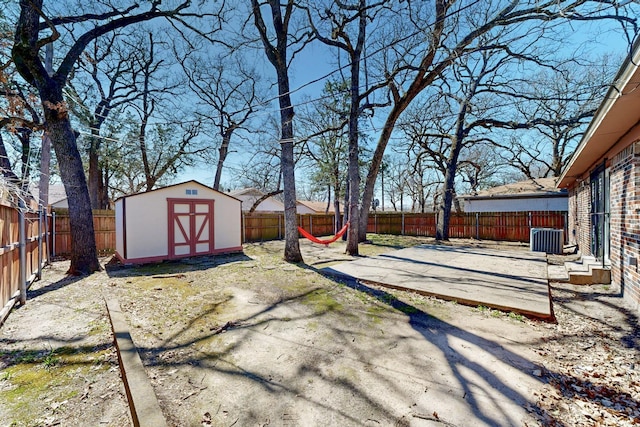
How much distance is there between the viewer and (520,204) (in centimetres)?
1546

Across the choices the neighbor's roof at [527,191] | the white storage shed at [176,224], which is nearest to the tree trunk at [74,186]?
the white storage shed at [176,224]

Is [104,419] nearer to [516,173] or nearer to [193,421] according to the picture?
[193,421]

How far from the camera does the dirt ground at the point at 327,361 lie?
68.4 inches

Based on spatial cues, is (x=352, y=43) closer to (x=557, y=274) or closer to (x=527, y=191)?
(x=557, y=274)

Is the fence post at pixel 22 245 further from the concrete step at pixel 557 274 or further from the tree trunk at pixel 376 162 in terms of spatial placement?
the concrete step at pixel 557 274

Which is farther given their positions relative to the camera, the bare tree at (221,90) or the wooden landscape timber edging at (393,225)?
the bare tree at (221,90)

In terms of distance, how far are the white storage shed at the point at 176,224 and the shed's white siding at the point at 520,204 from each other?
50.0 ft

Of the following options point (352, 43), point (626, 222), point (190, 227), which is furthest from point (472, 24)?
point (190, 227)

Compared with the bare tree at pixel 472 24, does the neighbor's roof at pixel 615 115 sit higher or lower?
lower

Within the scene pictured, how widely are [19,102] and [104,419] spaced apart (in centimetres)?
467

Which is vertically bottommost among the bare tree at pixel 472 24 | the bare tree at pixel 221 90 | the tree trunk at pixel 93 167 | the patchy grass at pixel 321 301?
the patchy grass at pixel 321 301

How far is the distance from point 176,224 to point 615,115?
29.5 feet

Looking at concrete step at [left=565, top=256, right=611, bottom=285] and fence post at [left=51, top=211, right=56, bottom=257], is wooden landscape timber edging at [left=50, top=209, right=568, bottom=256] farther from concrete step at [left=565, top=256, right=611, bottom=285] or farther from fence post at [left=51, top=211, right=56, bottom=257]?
concrete step at [left=565, top=256, right=611, bottom=285]

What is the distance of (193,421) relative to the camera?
1.66 m
